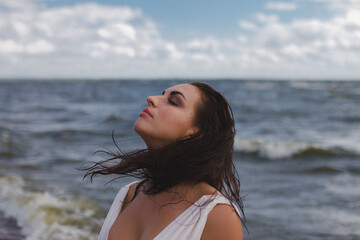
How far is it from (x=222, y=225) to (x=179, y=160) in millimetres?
381

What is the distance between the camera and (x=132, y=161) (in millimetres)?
2104

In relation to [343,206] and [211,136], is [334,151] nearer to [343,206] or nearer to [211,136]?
[343,206]

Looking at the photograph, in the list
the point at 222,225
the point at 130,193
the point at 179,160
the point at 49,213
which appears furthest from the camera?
the point at 49,213

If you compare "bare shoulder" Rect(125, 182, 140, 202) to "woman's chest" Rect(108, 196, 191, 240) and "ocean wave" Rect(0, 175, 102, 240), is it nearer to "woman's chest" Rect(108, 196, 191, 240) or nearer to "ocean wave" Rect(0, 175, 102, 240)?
"woman's chest" Rect(108, 196, 191, 240)

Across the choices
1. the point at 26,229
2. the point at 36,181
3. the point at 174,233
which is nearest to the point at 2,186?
the point at 36,181

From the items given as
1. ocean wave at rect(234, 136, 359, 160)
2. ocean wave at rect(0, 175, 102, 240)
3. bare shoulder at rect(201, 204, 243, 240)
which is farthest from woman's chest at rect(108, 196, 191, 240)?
ocean wave at rect(234, 136, 359, 160)

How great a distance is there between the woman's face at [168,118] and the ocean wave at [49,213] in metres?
3.44

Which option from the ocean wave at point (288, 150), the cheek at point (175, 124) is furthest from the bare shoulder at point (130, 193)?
the ocean wave at point (288, 150)

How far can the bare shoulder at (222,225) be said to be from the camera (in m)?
1.73

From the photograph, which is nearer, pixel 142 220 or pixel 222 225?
pixel 222 225

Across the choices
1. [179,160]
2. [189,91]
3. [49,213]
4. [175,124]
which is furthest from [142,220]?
[49,213]

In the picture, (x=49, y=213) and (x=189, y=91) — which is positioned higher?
(x=189, y=91)

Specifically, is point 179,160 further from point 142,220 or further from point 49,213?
point 49,213

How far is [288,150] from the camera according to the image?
11.2m
